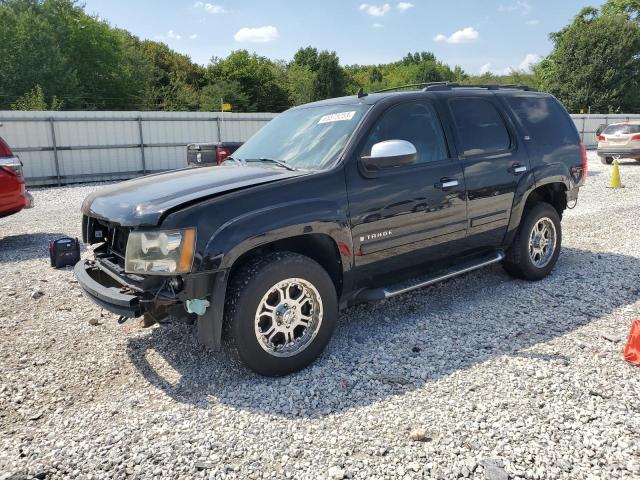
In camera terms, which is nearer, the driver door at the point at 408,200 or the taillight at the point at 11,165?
the driver door at the point at 408,200

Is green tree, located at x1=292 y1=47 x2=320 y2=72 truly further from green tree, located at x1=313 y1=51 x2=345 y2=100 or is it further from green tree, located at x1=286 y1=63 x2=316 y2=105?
green tree, located at x1=286 y1=63 x2=316 y2=105

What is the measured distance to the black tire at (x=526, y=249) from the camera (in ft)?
16.8

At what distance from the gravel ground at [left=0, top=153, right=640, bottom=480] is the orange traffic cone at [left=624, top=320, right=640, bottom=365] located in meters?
0.09

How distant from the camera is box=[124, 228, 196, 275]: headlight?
3012 mm

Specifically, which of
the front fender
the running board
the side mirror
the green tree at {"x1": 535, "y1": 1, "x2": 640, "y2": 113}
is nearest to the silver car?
the running board

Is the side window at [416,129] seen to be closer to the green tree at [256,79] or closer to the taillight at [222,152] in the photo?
the taillight at [222,152]

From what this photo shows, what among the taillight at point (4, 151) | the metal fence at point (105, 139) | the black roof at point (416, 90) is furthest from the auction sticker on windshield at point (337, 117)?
the metal fence at point (105, 139)

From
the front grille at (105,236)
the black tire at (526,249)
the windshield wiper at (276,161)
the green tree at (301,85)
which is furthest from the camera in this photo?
the green tree at (301,85)

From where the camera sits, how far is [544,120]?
5.33 metres

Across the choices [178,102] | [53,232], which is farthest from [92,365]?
[178,102]

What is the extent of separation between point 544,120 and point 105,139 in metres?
15.4

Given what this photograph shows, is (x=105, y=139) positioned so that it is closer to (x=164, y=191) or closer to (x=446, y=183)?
(x=164, y=191)

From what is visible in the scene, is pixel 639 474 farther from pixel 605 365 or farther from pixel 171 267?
pixel 171 267

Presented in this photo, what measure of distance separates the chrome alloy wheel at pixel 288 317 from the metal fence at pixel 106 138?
1507 cm
